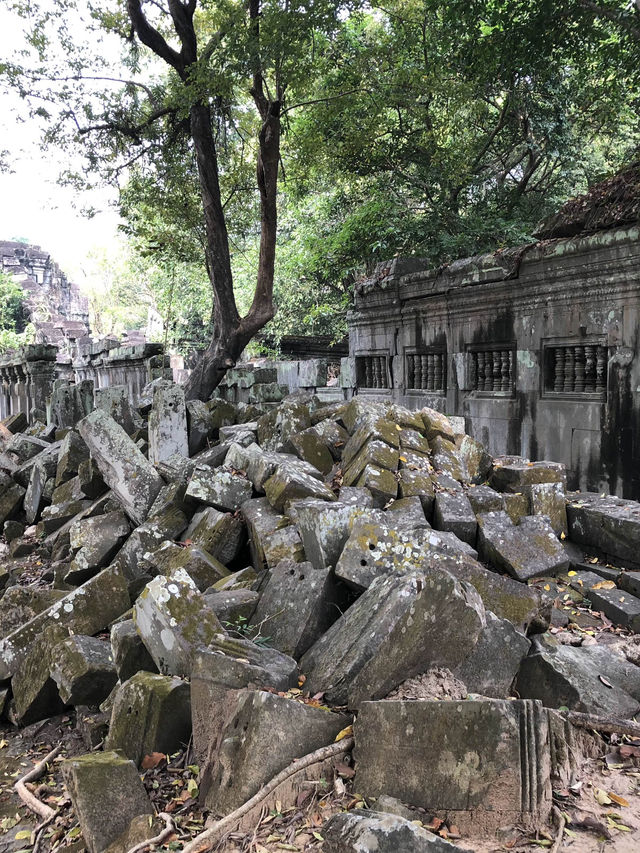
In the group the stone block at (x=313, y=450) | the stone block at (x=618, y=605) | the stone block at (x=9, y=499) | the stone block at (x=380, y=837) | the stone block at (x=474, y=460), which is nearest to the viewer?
the stone block at (x=380, y=837)

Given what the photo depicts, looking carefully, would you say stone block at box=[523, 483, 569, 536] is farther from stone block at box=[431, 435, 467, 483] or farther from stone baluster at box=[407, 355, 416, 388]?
stone baluster at box=[407, 355, 416, 388]

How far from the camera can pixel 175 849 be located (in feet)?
6.42

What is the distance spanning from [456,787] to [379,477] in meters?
2.38

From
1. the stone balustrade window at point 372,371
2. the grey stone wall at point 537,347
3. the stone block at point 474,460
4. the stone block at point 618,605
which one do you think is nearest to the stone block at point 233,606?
the stone block at point 618,605

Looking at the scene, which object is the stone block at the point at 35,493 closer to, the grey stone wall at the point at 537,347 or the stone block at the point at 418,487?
the stone block at the point at 418,487

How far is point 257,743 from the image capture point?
2.07 metres

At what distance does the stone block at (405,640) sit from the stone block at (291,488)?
1.59 meters

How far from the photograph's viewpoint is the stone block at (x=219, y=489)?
447cm

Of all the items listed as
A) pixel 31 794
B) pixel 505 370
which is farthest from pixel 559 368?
pixel 31 794

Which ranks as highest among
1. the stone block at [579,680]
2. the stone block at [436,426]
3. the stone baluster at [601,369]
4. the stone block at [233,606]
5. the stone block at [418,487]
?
the stone baluster at [601,369]

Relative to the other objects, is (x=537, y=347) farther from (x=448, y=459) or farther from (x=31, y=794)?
(x=31, y=794)

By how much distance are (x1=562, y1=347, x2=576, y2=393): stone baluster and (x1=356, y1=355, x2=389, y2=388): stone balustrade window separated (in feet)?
10.8

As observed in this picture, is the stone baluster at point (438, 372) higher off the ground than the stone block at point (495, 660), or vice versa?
the stone baluster at point (438, 372)

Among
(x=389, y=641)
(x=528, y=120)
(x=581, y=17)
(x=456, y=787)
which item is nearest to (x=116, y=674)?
(x=389, y=641)
